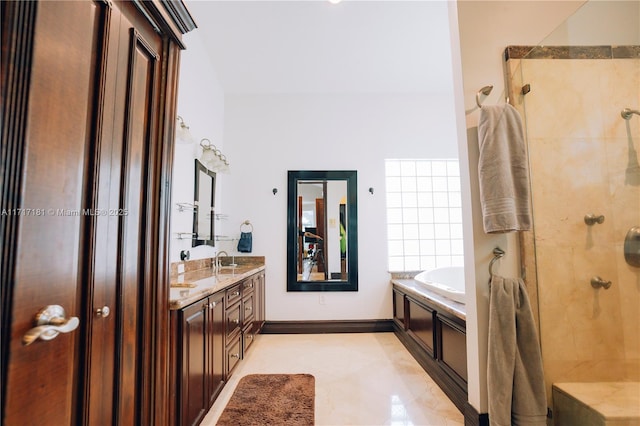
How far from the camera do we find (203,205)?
3008 mm

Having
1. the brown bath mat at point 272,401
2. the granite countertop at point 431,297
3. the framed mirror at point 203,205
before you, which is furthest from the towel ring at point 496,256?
the framed mirror at point 203,205

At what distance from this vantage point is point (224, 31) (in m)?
2.71

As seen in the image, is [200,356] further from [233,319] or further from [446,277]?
[446,277]

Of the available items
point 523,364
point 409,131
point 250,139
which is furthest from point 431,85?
point 523,364

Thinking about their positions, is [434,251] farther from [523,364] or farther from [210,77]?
[210,77]

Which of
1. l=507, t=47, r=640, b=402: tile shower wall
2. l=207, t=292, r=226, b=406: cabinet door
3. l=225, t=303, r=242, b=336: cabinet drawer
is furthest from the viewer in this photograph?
l=225, t=303, r=242, b=336: cabinet drawer

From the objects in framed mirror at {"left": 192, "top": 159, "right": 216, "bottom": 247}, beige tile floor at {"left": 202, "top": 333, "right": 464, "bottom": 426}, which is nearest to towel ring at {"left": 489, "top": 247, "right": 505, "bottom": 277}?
beige tile floor at {"left": 202, "top": 333, "right": 464, "bottom": 426}

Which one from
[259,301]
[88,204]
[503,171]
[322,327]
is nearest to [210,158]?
[259,301]

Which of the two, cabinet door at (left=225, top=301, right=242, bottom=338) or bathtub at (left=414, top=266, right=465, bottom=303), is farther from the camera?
bathtub at (left=414, top=266, right=465, bottom=303)

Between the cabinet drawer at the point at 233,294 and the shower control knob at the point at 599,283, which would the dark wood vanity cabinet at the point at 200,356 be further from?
the shower control knob at the point at 599,283

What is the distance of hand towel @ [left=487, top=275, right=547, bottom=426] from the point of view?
1.41 metres

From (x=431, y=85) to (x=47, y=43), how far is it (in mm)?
3886

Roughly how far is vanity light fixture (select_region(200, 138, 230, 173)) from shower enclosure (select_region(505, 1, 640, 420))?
105 inches

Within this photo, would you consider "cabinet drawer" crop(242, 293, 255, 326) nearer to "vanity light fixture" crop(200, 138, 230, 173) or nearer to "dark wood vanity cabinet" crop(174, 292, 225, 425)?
"dark wood vanity cabinet" crop(174, 292, 225, 425)
